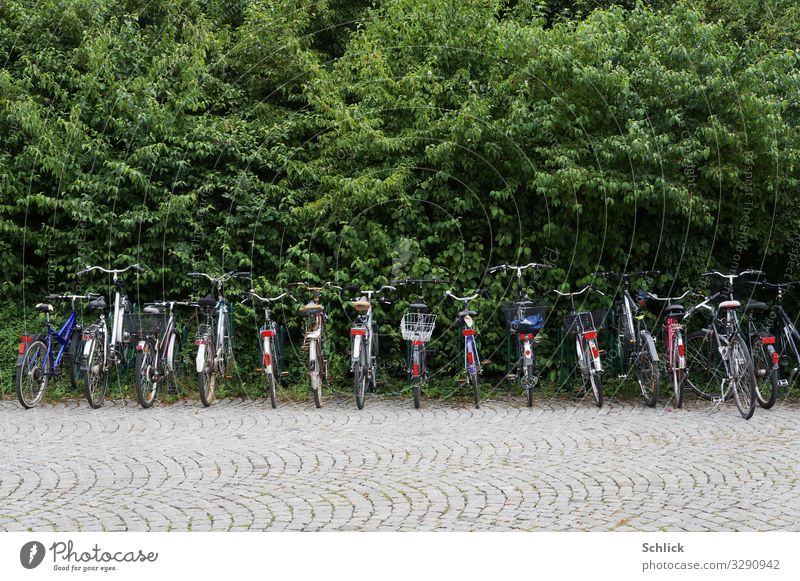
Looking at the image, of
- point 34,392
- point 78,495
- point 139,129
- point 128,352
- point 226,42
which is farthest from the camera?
point 226,42

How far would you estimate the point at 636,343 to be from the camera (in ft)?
30.0

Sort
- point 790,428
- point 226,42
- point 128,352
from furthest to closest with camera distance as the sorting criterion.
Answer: point 226,42
point 128,352
point 790,428

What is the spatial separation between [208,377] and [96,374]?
1139 millimetres

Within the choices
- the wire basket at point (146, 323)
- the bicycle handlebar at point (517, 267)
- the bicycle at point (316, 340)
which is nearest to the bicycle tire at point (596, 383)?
the bicycle handlebar at point (517, 267)

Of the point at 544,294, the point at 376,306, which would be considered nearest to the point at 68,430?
the point at 376,306

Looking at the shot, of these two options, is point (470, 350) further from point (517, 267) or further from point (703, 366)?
point (703, 366)

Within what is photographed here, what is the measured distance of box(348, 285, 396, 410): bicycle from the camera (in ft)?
29.3

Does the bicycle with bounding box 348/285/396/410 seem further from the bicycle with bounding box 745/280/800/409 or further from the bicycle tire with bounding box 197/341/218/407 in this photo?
the bicycle with bounding box 745/280/800/409

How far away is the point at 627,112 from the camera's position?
371 inches

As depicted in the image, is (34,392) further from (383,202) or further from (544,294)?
(544,294)

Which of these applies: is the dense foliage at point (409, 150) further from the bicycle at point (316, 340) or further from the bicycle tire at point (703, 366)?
the bicycle tire at point (703, 366)

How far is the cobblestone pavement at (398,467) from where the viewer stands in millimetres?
5316

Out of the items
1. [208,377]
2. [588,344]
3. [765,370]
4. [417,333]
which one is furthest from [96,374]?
[765,370]

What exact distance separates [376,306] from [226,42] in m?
4.74
